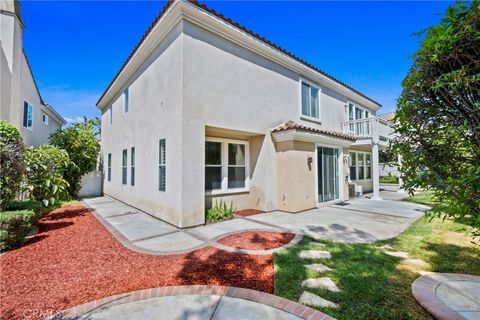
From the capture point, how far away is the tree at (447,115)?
2.55 metres

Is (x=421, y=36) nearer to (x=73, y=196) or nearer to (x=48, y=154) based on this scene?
(x=48, y=154)

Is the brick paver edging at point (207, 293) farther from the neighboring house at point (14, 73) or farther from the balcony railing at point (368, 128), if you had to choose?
the balcony railing at point (368, 128)

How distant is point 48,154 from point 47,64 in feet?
31.9

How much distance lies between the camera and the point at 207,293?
3609mm

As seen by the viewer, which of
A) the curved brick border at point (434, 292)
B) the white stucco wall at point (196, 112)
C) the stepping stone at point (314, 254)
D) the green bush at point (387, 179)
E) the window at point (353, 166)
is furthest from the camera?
the green bush at point (387, 179)

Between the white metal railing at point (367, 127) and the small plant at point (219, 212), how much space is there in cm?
1051

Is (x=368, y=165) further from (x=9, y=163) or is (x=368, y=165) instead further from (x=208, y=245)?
(x=9, y=163)

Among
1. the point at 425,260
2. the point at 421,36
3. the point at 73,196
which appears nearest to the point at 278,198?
the point at 425,260

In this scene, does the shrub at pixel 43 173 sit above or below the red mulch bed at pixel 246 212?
above

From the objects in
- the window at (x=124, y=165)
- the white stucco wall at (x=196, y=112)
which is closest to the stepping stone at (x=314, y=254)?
the white stucco wall at (x=196, y=112)

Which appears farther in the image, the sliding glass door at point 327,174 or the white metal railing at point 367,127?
the white metal railing at point 367,127

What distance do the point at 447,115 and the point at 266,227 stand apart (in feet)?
19.1

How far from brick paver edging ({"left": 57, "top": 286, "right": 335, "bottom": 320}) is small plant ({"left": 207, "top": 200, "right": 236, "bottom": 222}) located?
15.2 feet

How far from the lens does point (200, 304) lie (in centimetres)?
330
